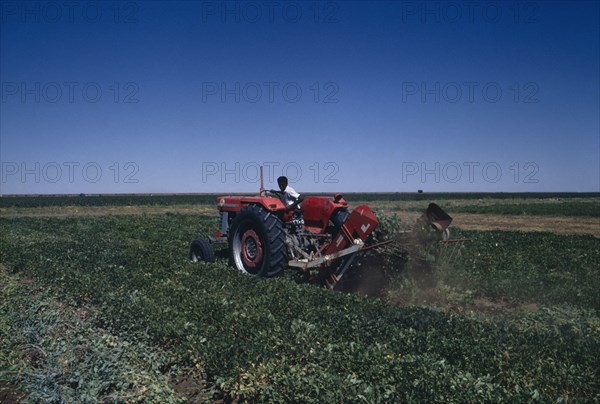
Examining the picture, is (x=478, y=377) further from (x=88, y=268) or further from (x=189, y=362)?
(x=88, y=268)

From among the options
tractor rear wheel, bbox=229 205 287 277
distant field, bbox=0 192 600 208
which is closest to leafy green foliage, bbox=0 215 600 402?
tractor rear wheel, bbox=229 205 287 277

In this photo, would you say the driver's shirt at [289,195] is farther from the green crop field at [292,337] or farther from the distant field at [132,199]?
the distant field at [132,199]

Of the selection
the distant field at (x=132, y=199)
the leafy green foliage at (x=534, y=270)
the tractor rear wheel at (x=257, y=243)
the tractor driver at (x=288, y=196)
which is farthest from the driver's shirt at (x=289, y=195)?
the distant field at (x=132, y=199)

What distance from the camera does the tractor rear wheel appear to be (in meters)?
8.54

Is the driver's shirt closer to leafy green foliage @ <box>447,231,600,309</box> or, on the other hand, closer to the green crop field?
the green crop field

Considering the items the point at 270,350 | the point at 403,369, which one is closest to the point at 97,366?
the point at 270,350

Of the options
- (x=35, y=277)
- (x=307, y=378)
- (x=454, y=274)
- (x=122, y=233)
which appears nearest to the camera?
(x=307, y=378)

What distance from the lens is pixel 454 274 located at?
8812 millimetres

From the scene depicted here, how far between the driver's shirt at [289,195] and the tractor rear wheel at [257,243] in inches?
23.6

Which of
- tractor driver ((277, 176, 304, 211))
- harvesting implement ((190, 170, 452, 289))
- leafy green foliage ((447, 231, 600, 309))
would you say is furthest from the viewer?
tractor driver ((277, 176, 304, 211))

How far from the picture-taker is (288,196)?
9.44 metres

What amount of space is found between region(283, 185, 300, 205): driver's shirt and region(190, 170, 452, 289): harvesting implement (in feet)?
0.42

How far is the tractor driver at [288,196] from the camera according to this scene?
30.0 ft

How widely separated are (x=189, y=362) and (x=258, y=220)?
165 inches
